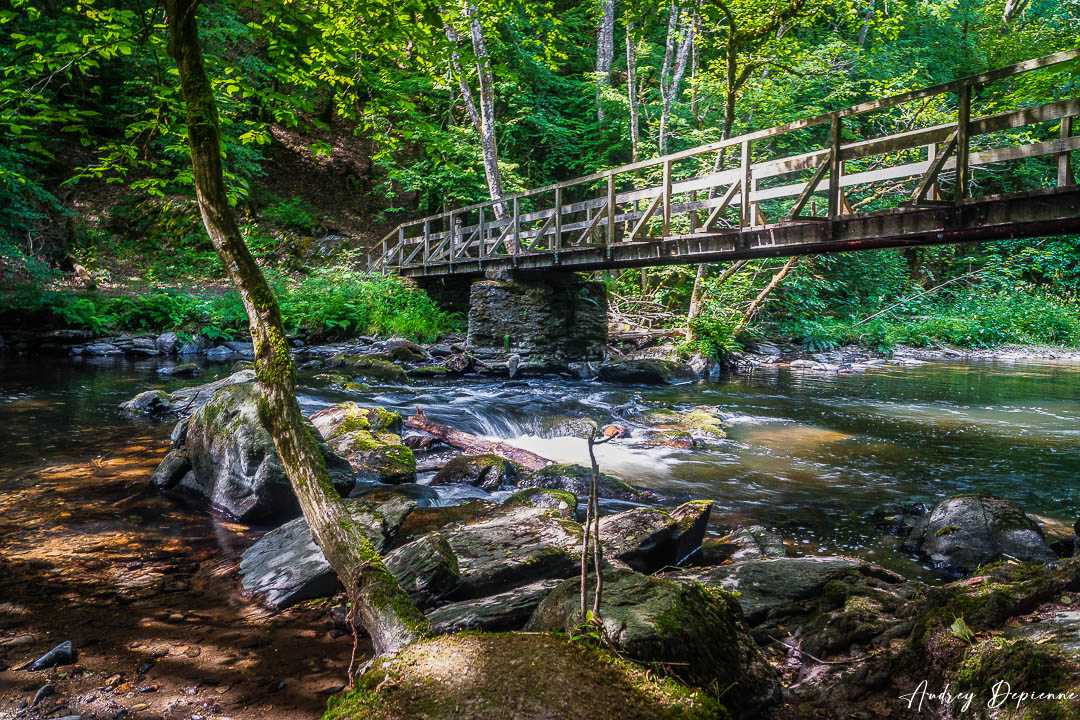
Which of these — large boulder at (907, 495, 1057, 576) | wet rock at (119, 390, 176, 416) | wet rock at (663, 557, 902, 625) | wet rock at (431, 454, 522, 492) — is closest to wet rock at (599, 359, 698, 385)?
wet rock at (431, 454, 522, 492)

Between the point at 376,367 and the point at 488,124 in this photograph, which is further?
the point at 488,124

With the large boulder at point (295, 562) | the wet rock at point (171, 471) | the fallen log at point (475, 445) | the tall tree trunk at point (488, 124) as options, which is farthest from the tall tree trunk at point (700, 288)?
the large boulder at point (295, 562)

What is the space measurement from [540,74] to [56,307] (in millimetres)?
16708

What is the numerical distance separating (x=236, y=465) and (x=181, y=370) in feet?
27.6

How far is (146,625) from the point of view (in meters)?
2.92

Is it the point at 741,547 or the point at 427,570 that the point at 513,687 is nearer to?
the point at 427,570

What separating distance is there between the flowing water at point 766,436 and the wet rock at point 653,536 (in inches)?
40.3

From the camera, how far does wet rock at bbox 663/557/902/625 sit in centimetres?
295

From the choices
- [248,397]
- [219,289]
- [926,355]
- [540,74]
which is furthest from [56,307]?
[926,355]

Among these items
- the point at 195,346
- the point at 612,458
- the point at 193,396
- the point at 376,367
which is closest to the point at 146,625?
the point at 612,458

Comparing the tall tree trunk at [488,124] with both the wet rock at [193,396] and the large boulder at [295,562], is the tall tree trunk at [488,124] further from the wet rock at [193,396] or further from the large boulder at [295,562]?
the large boulder at [295,562]

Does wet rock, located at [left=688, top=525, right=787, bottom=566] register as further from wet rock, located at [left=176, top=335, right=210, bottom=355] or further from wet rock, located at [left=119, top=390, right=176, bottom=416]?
wet rock, located at [left=176, top=335, right=210, bottom=355]

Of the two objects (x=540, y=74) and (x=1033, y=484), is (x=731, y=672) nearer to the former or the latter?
(x=1033, y=484)

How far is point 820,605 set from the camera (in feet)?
9.51
